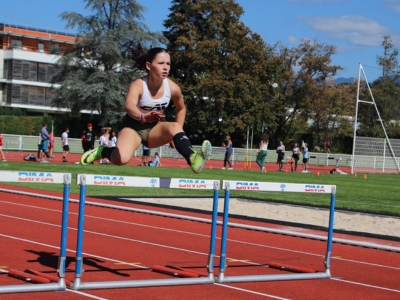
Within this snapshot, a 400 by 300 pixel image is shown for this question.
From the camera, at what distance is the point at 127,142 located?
617 cm

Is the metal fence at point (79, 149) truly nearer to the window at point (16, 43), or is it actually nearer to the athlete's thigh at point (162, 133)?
the window at point (16, 43)

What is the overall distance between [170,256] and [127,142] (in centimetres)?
269

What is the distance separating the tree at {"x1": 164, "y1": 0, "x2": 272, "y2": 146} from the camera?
44844mm

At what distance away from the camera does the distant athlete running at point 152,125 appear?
6.04m

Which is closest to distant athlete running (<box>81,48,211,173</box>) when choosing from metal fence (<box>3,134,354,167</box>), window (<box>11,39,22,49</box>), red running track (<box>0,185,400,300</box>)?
red running track (<box>0,185,400,300</box>)

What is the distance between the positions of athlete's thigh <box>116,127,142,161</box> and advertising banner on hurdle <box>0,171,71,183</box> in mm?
668

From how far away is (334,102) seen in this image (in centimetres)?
5125

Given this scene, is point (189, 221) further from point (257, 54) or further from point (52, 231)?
point (257, 54)

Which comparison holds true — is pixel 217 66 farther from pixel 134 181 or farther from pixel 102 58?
pixel 134 181

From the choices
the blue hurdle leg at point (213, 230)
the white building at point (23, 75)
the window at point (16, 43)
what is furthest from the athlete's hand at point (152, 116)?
the window at point (16, 43)

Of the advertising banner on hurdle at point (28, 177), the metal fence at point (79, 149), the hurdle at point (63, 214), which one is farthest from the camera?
the metal fence at point (79, 149)

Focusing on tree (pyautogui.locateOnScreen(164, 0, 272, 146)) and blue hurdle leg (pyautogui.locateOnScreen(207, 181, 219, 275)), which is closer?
blue hurdle leg (pyautogui.locateOnScreen(207, 181, 219, 275))

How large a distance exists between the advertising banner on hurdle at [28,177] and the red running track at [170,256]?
1.06m

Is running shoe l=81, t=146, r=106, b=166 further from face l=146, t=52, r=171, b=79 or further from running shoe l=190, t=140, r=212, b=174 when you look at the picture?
running shoe l=190, t=140, r=212, b=174
